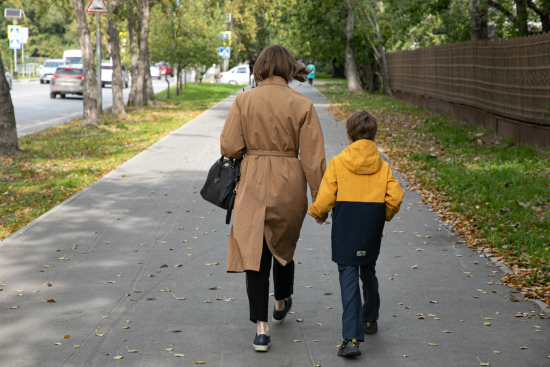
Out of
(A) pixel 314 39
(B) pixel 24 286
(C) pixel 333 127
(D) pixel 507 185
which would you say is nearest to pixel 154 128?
(C) pixel 333 127

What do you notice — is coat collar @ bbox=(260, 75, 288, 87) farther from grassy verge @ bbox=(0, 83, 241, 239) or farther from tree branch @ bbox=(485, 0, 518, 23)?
tree branch @ bbox=(485, 0, 518, 23)

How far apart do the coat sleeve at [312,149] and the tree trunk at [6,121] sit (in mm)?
9777

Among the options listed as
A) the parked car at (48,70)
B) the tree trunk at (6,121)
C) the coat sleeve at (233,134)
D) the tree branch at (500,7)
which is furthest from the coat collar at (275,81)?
the parked car at (48,70)

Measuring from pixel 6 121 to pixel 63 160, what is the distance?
123 cm

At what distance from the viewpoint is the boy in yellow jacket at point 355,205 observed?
4227 millimetres

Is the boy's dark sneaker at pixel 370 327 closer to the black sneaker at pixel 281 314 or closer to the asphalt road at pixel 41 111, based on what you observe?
the black sneaker at pixel 281 314

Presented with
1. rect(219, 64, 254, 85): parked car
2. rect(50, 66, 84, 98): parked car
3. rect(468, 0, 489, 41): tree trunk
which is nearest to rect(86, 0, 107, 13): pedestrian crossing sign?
rect(468, 0, 489, 41): tree trunk

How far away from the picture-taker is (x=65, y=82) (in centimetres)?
3188

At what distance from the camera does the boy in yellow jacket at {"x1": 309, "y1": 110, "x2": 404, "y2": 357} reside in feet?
13.9

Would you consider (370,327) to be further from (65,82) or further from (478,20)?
(65,82)

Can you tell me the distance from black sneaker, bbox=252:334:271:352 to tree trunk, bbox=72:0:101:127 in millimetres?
14029

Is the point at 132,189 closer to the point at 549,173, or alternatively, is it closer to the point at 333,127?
the point at 549,173

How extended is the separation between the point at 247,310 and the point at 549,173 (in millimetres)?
6466

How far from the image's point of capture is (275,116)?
4.27 metres
